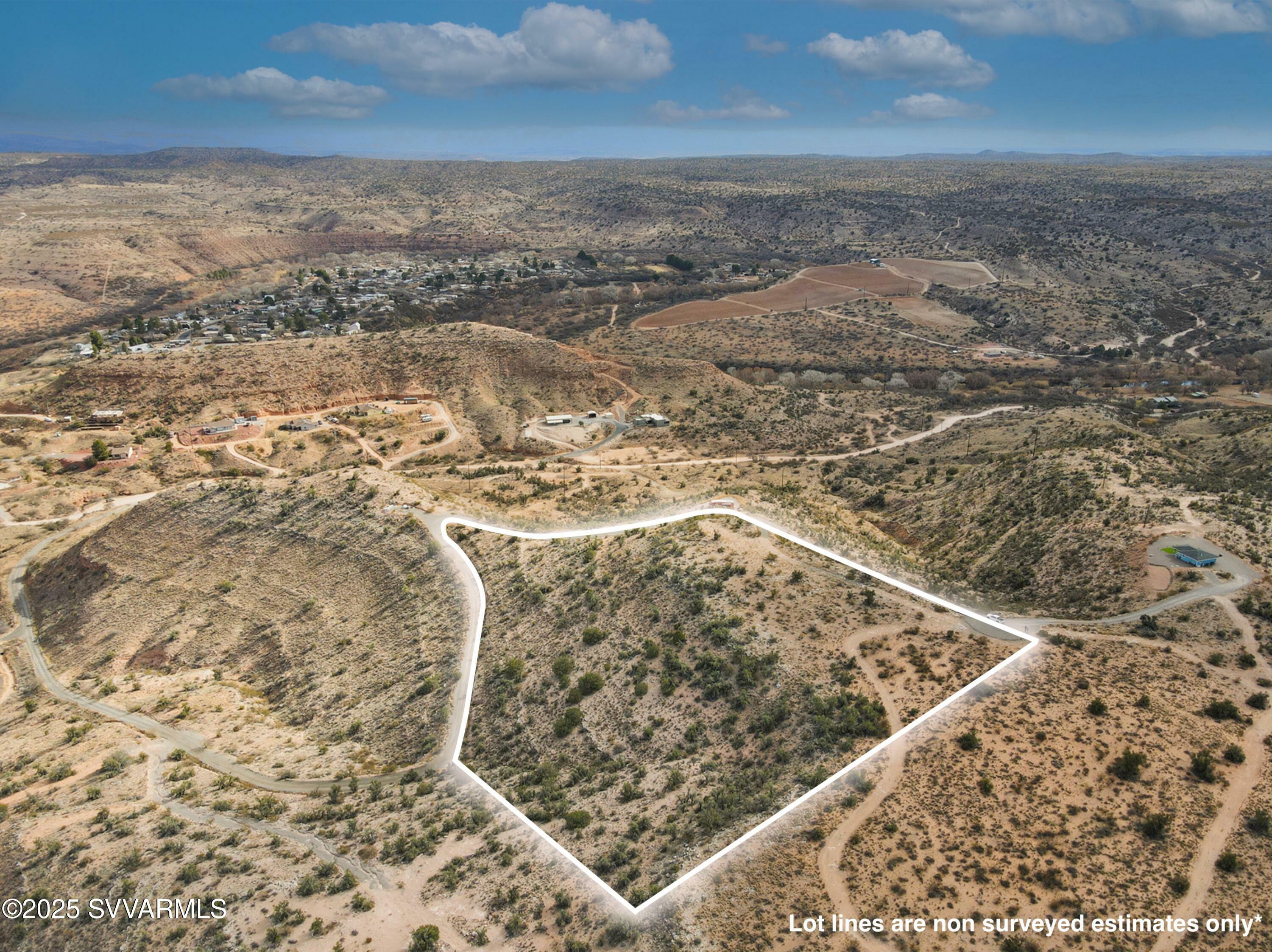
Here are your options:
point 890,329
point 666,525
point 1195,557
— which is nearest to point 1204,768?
point 1195,557

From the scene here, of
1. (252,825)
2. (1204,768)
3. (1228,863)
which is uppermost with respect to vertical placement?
(1204,768)

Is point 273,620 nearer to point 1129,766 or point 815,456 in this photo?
point 1129,766

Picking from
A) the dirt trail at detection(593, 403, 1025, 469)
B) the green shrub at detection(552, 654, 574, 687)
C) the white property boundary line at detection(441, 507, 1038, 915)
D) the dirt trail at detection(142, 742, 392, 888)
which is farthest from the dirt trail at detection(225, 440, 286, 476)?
the green shrub at detection(552, 654, 574, 687)

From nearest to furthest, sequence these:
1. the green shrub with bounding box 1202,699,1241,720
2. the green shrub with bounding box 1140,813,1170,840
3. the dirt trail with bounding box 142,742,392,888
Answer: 1. the green shrub with bounding box 1140,813,1170,840
2. the dirt trail with bounding box 142,742,392,888
3. the green shrub with bounding box 1202,699,1241,720

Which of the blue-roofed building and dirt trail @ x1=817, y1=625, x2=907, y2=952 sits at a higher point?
the blue-roofed building

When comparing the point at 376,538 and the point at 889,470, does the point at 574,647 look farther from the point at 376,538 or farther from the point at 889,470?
the point at 889,470

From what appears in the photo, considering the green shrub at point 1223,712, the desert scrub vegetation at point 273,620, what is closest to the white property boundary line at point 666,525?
the desert scrub vegetation at point 273,620

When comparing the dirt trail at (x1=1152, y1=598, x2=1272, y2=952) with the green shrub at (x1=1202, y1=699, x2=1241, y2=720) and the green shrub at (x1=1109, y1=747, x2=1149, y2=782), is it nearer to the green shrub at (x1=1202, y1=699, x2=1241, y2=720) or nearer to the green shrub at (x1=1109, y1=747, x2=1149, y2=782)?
the green shrub at (x1=1202, y1=699, x2=1241, y2=720)
